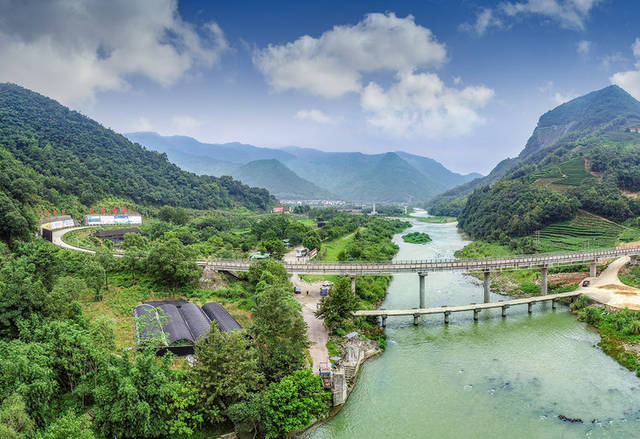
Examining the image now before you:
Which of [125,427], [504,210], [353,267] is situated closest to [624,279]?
[353,267]

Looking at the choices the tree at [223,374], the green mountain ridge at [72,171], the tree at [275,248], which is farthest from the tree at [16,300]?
the tree at [275,248]

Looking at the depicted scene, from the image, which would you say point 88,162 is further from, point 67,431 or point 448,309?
point 67,431

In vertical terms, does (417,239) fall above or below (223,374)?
above

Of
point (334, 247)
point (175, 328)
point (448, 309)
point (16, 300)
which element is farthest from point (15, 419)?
point (334, 247)

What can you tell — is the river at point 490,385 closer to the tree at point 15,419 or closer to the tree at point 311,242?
the tree at point 15,419

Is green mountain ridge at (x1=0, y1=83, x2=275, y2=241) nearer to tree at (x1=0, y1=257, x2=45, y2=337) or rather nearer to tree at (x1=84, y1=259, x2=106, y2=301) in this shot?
tree at (x1=84, y1=259, x2=106, y2=301)
